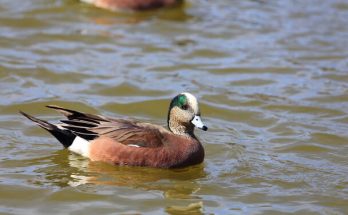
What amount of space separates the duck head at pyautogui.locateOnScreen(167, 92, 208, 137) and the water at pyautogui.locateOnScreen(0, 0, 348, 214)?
37 cm

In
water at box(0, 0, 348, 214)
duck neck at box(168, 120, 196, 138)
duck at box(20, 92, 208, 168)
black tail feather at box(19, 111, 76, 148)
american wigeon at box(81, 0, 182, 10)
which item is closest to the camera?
water at box(0, 0, 348, 214)

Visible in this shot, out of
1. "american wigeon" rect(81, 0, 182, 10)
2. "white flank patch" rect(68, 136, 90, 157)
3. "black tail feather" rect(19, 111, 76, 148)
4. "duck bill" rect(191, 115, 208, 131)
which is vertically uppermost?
"american wigeon" rect(81, 0, 182, 10)

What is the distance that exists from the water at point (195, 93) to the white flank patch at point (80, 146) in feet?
0.31

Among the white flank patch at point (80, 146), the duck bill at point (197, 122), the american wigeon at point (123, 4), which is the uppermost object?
the american wigeon at point (123, 4)

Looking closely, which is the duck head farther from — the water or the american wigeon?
the american wigeon

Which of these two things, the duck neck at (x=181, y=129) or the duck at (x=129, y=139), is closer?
the duck at (x=129, y=139)

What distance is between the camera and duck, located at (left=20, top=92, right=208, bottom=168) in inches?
283

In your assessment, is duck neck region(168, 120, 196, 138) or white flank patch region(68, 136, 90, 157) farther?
duck neck region(168, 120, 196, 138)

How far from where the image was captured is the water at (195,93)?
6590mm

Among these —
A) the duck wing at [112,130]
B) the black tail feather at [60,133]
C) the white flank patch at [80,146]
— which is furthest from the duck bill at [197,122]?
the black tail feather at [60,133]

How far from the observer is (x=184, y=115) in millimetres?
7402

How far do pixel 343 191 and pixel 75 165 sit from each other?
2.30m

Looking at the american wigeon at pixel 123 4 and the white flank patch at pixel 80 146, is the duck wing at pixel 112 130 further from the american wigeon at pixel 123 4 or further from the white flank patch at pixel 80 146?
the american wigeon at pixel 123 4

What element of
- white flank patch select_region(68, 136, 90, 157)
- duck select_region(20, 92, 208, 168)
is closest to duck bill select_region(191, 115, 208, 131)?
duck select_region(20, 92, 208, 168)
